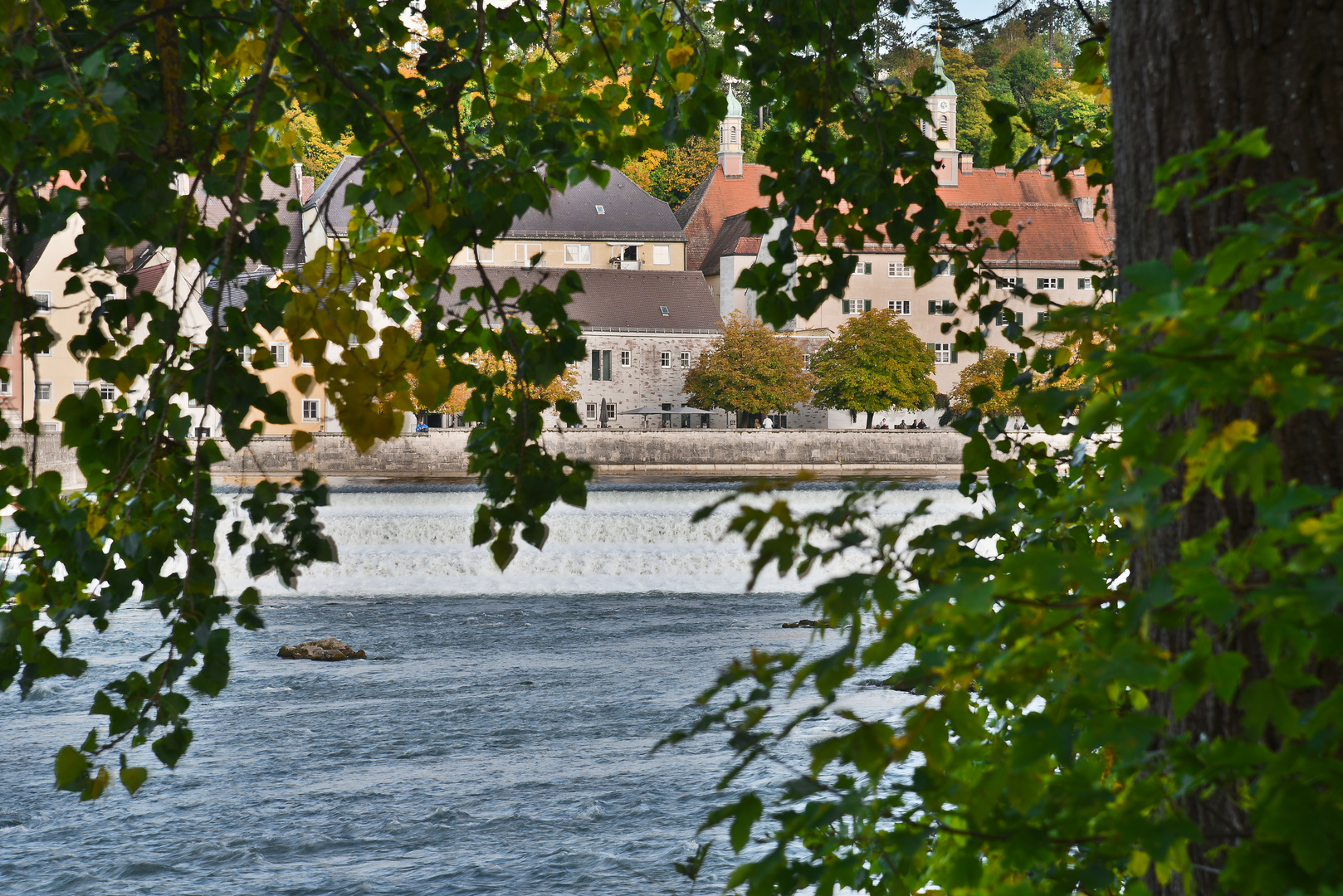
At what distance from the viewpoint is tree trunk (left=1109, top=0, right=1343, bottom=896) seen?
4.55ft

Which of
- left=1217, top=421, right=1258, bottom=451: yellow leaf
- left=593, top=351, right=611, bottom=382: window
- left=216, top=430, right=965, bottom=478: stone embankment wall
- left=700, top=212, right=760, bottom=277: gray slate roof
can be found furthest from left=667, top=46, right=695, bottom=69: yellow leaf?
left=700, top=212, right=760, bottom=277: gray slate roof

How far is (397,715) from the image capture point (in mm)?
10492

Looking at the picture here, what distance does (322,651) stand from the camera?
1320 cm

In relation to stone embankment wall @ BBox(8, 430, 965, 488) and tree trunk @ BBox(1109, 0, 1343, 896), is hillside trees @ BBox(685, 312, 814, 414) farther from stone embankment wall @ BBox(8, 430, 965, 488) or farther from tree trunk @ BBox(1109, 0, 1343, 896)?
tree trunk @ BBox(1109, 0, 1343, 896)

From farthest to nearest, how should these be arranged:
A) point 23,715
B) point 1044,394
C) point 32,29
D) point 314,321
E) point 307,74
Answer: point 23,715 → point 307,74 → point 314,321 → point 32,29 → point 1044,394

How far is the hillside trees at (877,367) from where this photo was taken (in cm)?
5753

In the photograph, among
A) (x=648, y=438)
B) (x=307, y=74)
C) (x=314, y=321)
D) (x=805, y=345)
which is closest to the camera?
(x=314, y=321)

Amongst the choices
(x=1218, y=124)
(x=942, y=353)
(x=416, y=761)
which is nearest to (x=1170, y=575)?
(x=1218, y=124)

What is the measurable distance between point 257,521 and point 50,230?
487mm

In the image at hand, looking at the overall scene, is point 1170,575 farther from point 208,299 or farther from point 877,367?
point 877,367

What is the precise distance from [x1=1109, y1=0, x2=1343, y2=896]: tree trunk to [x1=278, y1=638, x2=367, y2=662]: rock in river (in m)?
12.3

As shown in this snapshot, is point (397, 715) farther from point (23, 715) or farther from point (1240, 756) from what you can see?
point (1240, 756)

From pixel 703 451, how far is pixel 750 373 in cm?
832

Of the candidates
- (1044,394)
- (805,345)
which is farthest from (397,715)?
(805,345)
